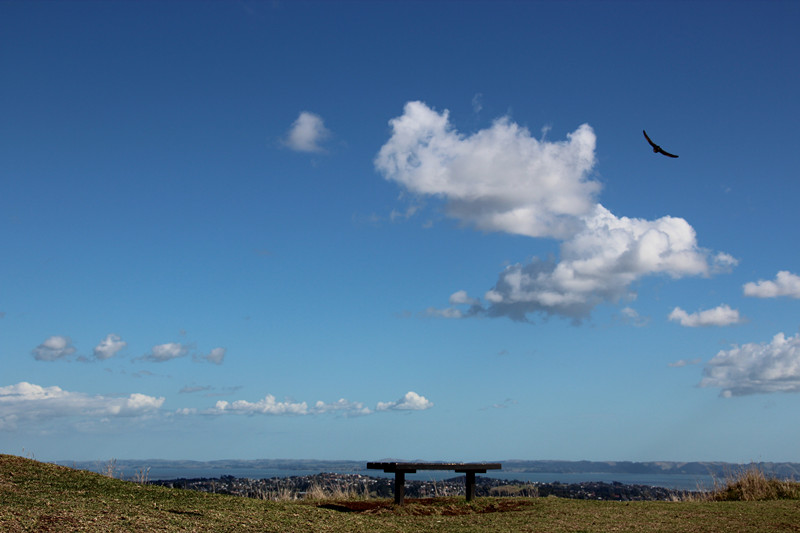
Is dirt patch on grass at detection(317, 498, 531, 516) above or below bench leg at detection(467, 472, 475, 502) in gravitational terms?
below

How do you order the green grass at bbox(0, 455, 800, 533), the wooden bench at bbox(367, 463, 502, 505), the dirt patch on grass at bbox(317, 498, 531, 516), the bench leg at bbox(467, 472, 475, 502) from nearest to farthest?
the green grass at bbox(0, 455, 800, 533), the dirt patch on grass at bbox(317, 498, 531, 516), the wooden bench at bbox(367, 463, 502, 505), the bench leg at bbox(467, 472, 475, 502)

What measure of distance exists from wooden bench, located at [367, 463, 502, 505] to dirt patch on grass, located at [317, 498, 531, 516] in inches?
13.3

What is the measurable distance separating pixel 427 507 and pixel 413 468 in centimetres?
105

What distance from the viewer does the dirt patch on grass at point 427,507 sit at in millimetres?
15258

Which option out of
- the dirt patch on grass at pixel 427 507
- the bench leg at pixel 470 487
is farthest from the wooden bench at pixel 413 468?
the dirt patch on grass at pixel 427 507

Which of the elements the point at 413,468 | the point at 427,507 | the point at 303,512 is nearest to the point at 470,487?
the point at 427,507

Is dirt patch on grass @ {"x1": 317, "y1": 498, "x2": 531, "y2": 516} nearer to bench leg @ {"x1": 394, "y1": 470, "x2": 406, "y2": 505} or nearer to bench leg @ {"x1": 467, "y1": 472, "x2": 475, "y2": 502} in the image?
bench leg @ {"x1": 394, "y1": 470, "x2": 406, "y2": 505}

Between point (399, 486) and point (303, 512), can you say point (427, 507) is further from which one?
point (303, 512)

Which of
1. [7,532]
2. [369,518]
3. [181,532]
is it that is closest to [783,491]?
[369,518]

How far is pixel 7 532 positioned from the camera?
8930 millimetres

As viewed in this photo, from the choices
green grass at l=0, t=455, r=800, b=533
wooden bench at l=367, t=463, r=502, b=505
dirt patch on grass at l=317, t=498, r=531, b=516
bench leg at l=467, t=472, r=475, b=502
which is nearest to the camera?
green grass at l=0, t=455, r=800, b=533

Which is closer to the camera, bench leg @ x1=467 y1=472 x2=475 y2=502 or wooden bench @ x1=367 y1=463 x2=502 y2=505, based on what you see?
wooden bench @ x1=367 y1=463 x2=502 y2=505

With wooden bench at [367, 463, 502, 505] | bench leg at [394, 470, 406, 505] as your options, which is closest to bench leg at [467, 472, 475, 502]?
wooden bench at [367, 463, 502, 505]

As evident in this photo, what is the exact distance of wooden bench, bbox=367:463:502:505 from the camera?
51.8 ft
